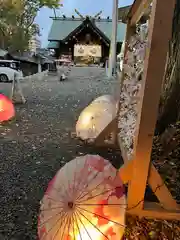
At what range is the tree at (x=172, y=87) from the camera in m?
3.96

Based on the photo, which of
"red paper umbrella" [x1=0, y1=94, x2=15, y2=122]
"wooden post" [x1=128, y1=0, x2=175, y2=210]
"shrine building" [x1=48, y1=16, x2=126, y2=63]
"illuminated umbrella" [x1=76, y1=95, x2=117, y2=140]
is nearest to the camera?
"wooden post" [x1=128, y1=0, x2=175, y2=210]

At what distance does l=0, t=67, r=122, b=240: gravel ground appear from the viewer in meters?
2.54

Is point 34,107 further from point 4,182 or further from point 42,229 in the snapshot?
point 42,229

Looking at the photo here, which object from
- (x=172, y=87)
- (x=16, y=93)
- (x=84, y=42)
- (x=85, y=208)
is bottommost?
(x=16, y=93)

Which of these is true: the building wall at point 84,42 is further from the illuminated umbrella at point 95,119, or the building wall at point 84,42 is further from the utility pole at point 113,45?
the illuminated umbrella at point 95,119

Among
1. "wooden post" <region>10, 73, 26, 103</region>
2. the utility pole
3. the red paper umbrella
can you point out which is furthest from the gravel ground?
the utility pole

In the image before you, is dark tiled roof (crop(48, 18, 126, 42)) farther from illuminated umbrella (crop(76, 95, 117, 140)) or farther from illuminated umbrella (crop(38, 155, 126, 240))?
illuminated umbrella (crop(38, 155, 126, 240))

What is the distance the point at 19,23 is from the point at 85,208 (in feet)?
101

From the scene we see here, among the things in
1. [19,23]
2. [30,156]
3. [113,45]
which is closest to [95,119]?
[30,156]

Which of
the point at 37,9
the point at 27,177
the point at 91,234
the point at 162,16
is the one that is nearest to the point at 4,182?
the point at 27,177

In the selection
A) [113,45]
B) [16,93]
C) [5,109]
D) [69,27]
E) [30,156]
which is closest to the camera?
[30,156]

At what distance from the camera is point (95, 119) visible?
14.7ft

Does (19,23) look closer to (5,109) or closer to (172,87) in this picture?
(5,109)

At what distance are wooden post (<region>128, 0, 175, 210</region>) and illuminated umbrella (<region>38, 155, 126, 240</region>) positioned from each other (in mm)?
211
